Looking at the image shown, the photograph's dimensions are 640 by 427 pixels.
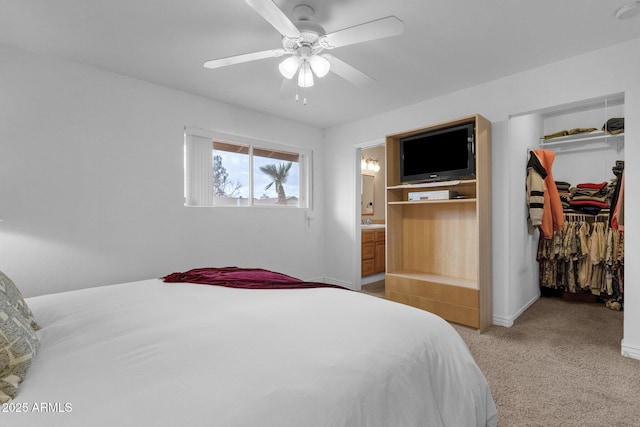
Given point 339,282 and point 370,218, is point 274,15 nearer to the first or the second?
point 339,282

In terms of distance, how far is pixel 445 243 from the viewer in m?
3.55

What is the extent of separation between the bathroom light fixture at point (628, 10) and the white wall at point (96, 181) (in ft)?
11.6

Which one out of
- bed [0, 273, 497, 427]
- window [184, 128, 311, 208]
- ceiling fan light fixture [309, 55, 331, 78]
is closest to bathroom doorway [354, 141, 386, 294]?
window [184, 128, 311, 208]

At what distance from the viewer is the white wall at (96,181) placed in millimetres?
2516

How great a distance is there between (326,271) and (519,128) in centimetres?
318

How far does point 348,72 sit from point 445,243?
7.40 ft

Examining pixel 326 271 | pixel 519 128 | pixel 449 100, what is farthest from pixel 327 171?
pixel 519 128

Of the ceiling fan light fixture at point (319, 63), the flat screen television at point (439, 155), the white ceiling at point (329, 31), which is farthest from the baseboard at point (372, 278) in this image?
the ceiling fan light fixture at point (319, 63)

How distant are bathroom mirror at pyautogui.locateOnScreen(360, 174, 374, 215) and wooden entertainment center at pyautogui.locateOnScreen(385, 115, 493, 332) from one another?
1.99 m

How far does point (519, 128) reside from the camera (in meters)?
3.45

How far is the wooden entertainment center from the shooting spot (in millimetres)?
2979

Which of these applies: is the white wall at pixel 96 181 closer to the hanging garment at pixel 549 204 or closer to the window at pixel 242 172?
the window at pixel 242 172

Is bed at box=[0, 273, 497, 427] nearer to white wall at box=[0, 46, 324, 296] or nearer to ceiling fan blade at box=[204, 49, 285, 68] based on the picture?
white wall at box=[0, 46, 324, 296]

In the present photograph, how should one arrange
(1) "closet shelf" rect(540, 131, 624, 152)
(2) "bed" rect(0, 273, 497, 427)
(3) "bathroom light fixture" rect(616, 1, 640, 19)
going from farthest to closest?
(1) "closet shelf" rect(540, 131, 624, 152) < (3) "bathroom light fixture" rect(616, 1, 640, 19) < (2) "bed" rect(0, 273, 497, 427)
